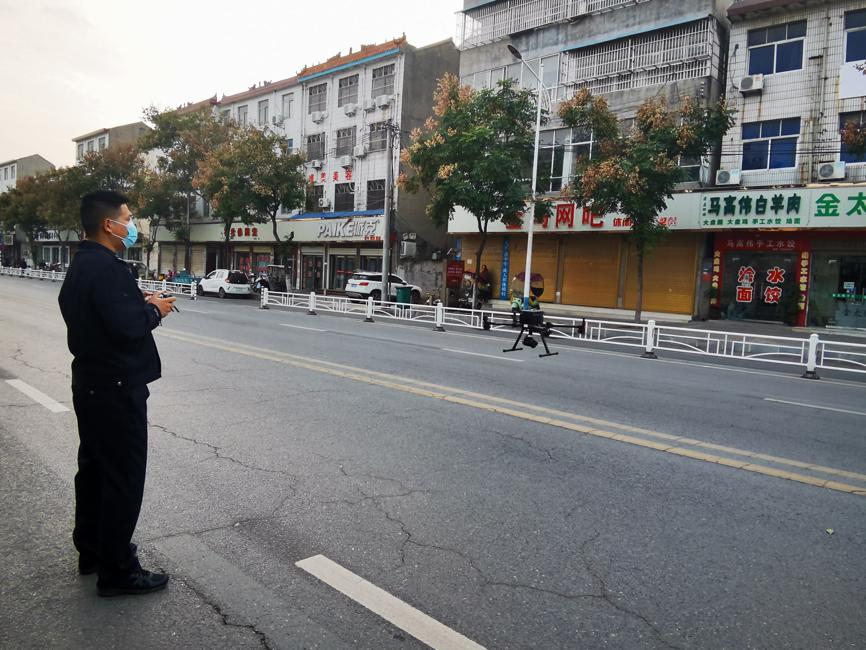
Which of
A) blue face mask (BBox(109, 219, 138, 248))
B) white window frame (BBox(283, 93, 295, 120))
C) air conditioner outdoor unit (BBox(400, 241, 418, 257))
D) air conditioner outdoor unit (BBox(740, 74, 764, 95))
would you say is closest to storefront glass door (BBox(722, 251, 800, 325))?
air conditioner outdoor unit (BBox(740, 74, 764, 95))

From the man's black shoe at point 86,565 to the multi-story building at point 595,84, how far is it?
69.7 ft

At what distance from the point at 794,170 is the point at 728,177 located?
2.03m

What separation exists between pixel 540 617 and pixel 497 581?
36 cm

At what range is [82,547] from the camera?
3254 mm

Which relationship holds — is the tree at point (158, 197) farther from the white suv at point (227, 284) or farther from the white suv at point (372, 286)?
the white suv at point (372, 286)

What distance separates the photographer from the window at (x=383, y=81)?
3641 cm

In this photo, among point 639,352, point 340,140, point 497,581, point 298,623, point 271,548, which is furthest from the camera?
point 340,140

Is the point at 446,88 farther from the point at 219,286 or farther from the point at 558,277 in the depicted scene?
the point at 219,286

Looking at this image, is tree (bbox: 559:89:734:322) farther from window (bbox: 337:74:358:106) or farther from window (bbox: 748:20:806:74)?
window (bbox: 337:74:358:106)

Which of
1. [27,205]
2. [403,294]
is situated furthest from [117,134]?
[403,294]

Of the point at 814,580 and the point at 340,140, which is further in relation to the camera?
the point at 340,140

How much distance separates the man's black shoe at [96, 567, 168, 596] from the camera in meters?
3.03

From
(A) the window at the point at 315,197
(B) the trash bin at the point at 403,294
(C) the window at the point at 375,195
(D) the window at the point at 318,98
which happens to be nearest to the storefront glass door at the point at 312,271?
(A) the window at the point at 315,197

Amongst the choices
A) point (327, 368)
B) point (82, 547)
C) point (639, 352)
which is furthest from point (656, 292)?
point (82, 547)
